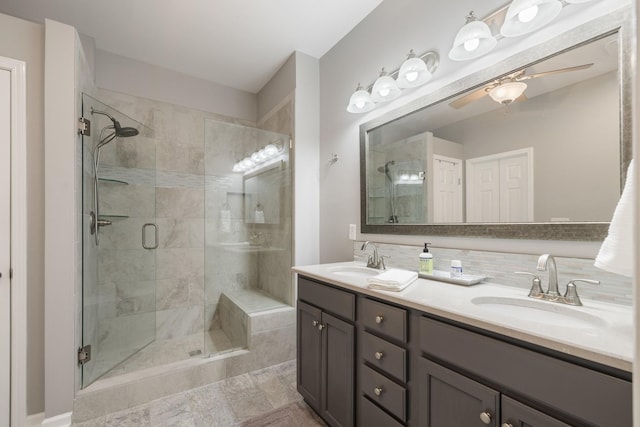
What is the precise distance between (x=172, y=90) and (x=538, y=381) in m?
3.43

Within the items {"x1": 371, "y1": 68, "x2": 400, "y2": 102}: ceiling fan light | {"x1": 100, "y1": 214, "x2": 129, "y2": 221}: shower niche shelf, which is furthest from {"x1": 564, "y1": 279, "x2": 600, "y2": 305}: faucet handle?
{"x1": 100, "y1": 214, "x2": 129, "y2": 221}: shower niche shelf

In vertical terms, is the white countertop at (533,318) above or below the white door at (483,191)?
below

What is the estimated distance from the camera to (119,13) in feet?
6.61

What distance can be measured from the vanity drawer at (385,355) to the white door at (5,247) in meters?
1.95

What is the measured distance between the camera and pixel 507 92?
1.27 m

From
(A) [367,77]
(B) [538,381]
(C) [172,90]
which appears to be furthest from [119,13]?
(B) [538,381]

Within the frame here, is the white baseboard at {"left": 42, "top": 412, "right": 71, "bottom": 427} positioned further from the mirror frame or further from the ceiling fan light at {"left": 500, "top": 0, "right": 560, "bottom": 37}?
the ceiling fan light at {"left": 500, "top": 0, "right": 560, "bottom": 37}

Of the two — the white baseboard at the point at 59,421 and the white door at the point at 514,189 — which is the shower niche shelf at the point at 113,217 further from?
the white door at the point at 514,189

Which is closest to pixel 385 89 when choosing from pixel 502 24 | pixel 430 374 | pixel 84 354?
pixel 502 24

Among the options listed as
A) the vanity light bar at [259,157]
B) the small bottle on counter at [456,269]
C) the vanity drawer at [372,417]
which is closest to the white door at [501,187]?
the small bottle on counter at [456,269]

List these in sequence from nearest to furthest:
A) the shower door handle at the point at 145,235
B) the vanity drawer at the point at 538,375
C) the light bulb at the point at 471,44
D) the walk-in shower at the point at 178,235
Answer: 1. the vanity drawer at the point at 538,375
2. the light bulb at the point at 471,44
3. the walk-in shower at the point at 178,235
4. the shower door handle at the point at 145,235

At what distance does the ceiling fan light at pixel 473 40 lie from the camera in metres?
1.26

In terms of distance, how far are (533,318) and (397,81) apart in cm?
145

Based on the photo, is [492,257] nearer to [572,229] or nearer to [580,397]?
[572,229]
